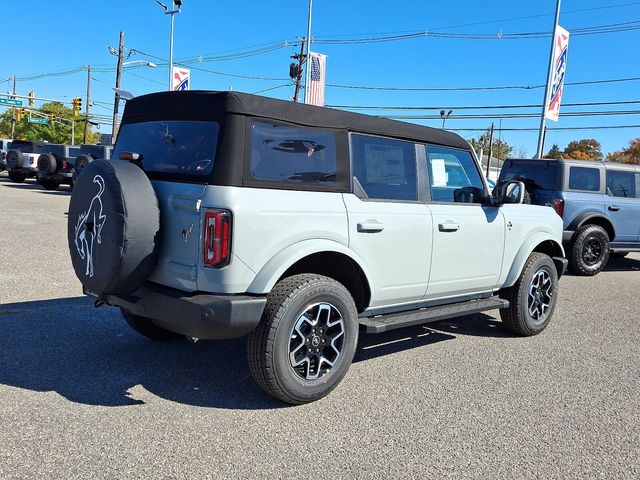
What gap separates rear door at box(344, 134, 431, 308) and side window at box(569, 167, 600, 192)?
5982 mm

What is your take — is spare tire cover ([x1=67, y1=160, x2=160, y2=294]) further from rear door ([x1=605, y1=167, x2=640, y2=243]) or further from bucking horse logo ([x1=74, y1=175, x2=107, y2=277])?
rear door ([x1=605, y1=167, x2=640, y2=243])

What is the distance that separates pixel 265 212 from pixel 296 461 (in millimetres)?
1433

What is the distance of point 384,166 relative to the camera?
14.1 feet

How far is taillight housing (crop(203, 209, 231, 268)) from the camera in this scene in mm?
3182

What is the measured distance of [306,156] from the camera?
376cm

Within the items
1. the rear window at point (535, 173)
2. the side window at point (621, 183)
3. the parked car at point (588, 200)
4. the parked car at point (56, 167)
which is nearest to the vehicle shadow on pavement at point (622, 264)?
the parked car at point (588, 200)

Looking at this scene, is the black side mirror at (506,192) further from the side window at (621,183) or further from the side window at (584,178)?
the side window at (621,183)

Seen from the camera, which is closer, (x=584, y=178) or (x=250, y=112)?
(x=250, y=112)

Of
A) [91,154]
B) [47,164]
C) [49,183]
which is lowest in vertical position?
[49,183]

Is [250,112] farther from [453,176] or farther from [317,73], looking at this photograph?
[317,73]

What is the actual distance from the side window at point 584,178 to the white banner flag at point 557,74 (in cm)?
943

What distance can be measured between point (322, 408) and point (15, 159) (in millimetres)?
25839

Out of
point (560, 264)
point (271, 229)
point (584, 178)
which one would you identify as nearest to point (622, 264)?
point (584, 178)

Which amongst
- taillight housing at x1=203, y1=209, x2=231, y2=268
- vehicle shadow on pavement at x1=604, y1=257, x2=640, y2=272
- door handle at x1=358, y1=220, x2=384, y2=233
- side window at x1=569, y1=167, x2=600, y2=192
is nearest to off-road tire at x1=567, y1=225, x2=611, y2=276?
side window at x1=569, y1=167, x2=600, y2=192
